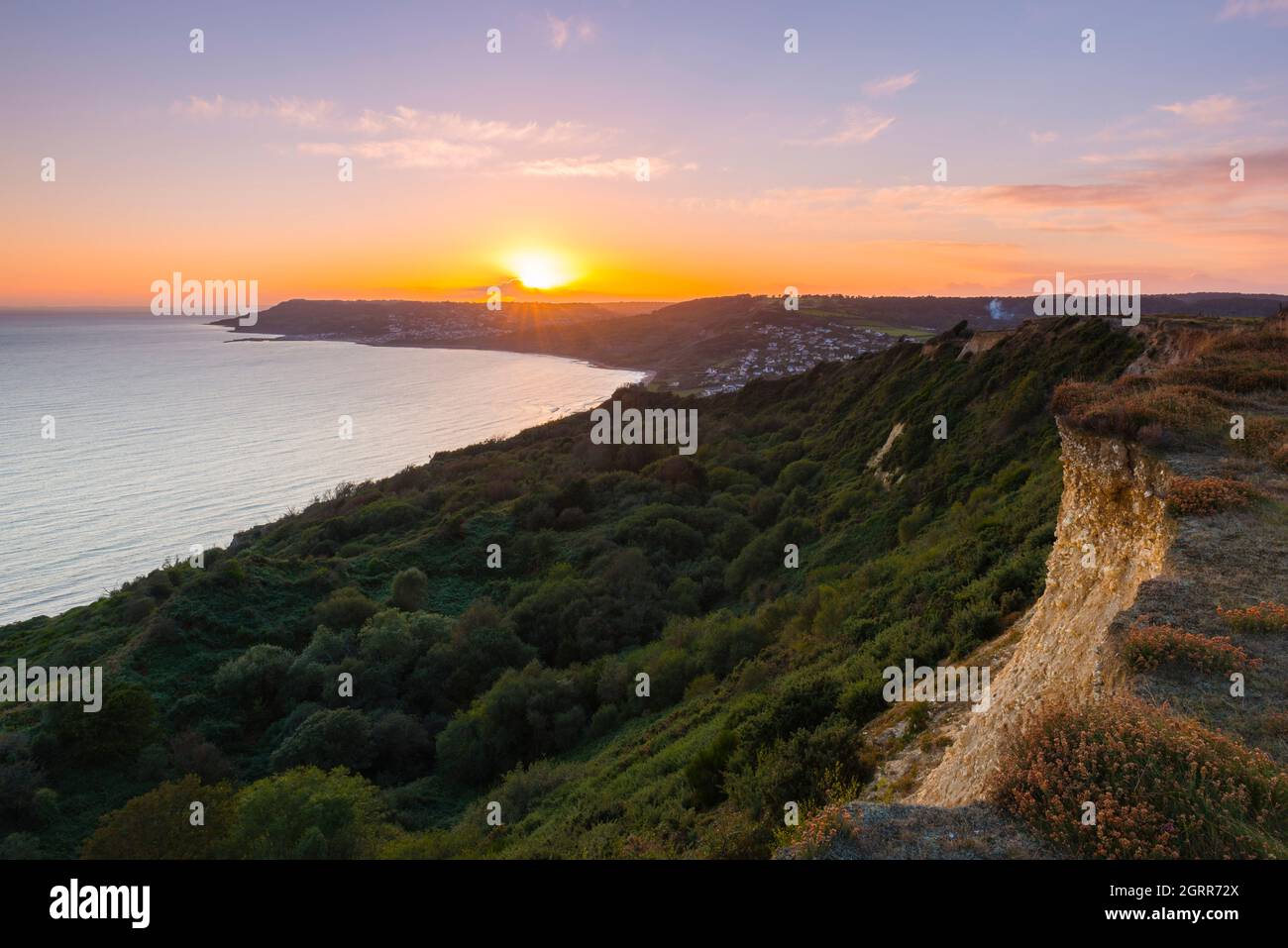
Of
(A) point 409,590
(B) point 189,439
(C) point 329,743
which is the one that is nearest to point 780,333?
(B) point 189,439

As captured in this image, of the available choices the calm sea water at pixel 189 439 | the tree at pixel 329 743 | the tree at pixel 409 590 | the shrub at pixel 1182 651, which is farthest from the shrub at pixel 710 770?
the calm sea water at pixel 189 439

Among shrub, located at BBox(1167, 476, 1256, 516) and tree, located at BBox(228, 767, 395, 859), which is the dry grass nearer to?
shrub, located at BBox(1167, 476, 1256, 516)

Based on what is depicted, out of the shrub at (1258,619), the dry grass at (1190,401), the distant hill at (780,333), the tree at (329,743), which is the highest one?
the distant hill at (780,333)

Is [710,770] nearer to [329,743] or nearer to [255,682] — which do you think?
[329,743]

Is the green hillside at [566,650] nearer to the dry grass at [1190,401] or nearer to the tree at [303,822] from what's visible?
the tree at [303,822]

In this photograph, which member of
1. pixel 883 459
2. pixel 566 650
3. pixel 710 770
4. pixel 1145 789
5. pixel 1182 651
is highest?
pixel 883 459

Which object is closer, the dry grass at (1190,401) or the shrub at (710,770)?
the dry grass at (1190,401)

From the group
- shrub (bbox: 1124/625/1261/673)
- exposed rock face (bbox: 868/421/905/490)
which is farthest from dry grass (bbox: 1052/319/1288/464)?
exposed rock face (bbox: 868/421/905/490)
